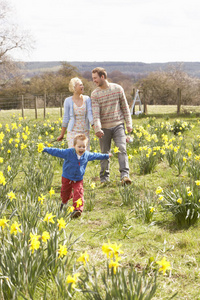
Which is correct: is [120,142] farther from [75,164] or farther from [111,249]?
[111,249]

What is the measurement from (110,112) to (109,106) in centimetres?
9

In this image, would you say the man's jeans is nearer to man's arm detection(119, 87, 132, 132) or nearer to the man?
the man

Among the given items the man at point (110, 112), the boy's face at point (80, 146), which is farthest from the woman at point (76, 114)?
the boy's face at point (80, 146)

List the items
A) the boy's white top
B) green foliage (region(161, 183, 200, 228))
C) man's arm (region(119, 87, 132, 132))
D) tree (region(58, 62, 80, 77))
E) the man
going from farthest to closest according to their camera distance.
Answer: tree (region(58, 62, 80, 77))
man's arm (region(119, 87, 132, 132))
the man
the boy's white top
green foliage (region(161, 183, 200, 228))

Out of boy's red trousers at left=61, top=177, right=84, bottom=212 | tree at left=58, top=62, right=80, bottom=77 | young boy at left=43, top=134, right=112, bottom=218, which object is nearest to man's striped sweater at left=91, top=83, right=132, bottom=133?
young boy at left=43, top=134, right=112, bottom=218

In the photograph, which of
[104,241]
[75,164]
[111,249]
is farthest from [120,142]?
[111,249]

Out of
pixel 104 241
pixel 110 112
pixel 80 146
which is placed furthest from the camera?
pixel 110 112

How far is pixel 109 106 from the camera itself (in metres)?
4.34

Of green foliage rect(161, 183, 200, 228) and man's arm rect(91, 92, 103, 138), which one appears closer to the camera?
green foliage rect(161, 183, 200, 228)

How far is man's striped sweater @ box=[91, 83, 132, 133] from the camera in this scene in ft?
14.1

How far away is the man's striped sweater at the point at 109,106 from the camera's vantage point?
4.30m

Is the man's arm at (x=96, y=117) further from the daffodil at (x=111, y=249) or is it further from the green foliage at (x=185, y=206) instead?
the daffodil at (x=111, y=249)
